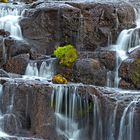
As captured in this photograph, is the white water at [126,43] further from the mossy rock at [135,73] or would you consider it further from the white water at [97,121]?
the white water at [97,121]

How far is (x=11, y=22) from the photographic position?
2522cm

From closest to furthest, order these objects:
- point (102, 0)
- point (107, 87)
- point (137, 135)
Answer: point (137, 135) < point (107, 87) < point (102, 0)

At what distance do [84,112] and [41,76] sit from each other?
4.76m

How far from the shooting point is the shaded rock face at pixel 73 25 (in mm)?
24250

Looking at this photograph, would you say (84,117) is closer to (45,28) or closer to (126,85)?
(126,85)

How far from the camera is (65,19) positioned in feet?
79.3

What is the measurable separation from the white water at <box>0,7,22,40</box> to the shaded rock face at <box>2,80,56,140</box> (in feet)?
23.0

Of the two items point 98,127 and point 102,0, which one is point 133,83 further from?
point 102,0

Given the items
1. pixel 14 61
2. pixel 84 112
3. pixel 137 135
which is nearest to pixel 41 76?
pixel 14 61

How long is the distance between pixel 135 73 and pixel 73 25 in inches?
170

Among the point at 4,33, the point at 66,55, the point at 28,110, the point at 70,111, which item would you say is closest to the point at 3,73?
the point at 66,55

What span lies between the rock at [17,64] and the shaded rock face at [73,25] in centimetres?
180

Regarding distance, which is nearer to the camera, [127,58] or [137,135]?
[137,135]

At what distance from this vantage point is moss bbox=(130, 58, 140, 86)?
21.6 meters
